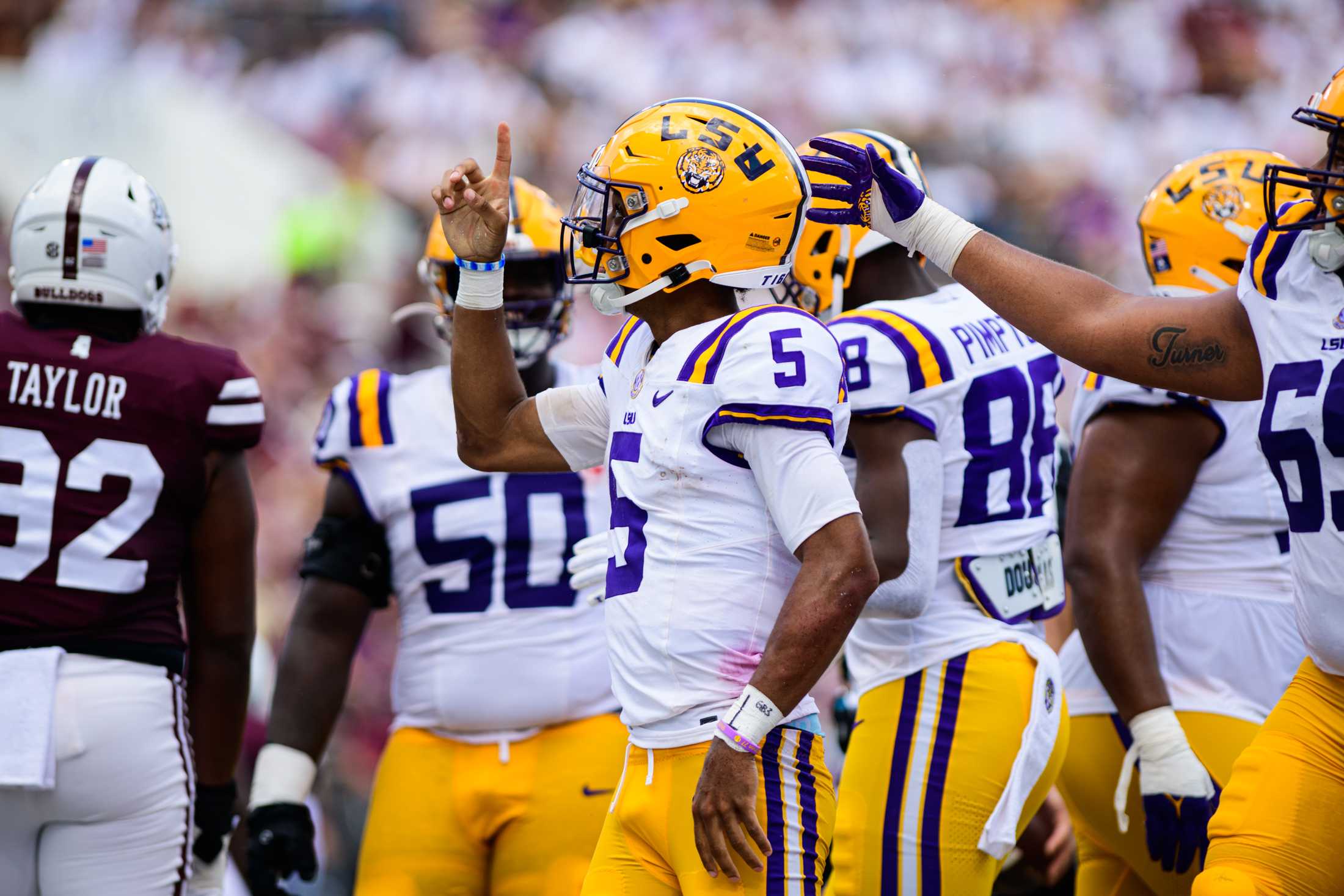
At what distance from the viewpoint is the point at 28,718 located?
285 cm

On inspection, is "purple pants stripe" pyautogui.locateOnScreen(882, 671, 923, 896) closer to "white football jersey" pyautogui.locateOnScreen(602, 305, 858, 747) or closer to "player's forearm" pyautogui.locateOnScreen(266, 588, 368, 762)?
"white football jersey" pyautogui.locateOnScreen(602, 305, 858, 747)

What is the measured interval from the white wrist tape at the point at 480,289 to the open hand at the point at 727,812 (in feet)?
3.21

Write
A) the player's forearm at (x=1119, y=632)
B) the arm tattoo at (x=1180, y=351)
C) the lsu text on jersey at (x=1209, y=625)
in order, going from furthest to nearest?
1. the lsu text on jersey at (x=1209, y=625)
2. the player's forearm at (x=1119, y=632)
3. the arm tattoo at (x=1180, y=351)

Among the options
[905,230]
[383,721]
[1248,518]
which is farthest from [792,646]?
[383,721]

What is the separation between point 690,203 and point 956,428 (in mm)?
905

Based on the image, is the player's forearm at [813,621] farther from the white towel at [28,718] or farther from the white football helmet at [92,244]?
the white football helmet at [92,244]

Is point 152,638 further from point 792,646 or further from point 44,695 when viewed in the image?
point 792,646

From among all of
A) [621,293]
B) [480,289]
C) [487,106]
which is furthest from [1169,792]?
[487,106]

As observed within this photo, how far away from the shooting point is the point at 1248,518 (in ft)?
11.5

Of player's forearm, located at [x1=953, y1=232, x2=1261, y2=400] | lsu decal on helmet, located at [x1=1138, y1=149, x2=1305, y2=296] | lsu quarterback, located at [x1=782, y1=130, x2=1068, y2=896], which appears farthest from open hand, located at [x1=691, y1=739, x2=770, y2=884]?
lsu decal on helmet, located at [x1=1138, y1=149, x2=1305, y2=296]

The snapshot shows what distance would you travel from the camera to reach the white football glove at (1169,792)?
3.19m

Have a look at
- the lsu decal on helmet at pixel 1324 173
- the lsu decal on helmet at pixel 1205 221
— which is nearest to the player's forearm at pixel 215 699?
the lsu decal on helmet at pixel 1324 173

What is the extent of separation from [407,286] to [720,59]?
3.12 m

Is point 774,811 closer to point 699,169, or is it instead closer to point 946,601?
point 946,601
